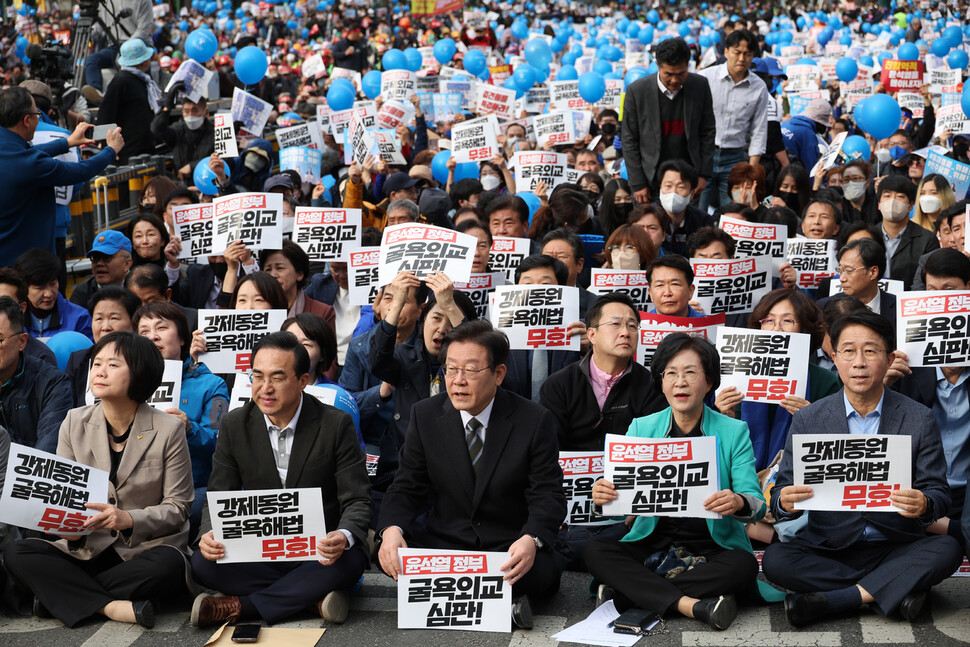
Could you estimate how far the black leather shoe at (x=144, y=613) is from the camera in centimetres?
530

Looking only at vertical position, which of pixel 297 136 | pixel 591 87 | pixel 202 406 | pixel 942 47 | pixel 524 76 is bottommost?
pixel 202 406

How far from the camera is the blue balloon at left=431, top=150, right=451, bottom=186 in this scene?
504 inches

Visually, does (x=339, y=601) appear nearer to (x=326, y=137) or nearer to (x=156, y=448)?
(x=156, y=448)

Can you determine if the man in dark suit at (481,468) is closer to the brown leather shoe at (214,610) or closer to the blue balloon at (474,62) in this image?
the brown leather shoe at (214,610)

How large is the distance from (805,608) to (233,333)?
356 cm

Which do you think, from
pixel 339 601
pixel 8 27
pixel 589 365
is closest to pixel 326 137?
pixel 589 365

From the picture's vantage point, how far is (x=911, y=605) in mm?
5047

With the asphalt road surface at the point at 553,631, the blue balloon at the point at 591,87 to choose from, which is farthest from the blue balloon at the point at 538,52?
the asphalt road surface at the point at 553,631

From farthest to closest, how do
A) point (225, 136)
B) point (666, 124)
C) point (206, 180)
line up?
point (225, 136) → point (206, 180) → point (666, 124)

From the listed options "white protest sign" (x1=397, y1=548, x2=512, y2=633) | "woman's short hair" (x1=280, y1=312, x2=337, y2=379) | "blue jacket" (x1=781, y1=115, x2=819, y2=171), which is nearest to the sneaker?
"white protest sign" (x1=397, y1=548, x2=512, y2=633)

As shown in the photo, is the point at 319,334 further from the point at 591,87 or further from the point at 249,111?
the point at 591,87

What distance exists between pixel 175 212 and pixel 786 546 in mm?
5329

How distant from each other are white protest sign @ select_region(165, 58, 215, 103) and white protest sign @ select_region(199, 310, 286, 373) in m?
6.76

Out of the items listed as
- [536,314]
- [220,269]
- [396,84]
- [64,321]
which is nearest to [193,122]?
[396,84]
